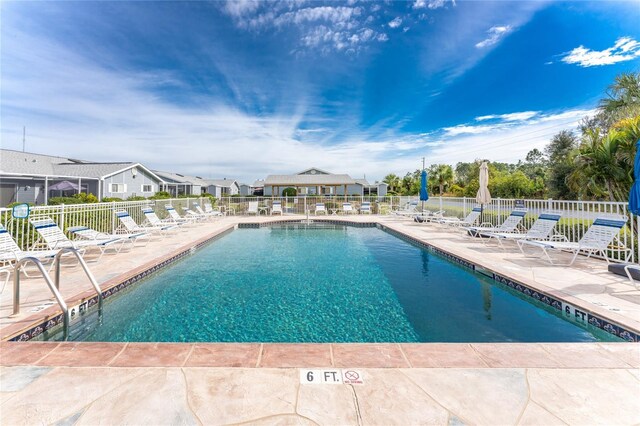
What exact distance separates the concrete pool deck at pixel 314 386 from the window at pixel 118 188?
24.7 m

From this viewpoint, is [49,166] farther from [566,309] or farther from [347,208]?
[566,309]

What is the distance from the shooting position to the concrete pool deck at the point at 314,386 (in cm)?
179

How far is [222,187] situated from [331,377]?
4932 centimetres

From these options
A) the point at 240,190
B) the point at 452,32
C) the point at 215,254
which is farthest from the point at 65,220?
the point at 240,190

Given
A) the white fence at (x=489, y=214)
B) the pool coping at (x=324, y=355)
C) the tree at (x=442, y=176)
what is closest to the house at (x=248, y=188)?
the tree at (x=442, y=176)

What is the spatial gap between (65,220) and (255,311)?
612cm

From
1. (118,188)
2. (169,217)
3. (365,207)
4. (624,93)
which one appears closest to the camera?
(169,217)

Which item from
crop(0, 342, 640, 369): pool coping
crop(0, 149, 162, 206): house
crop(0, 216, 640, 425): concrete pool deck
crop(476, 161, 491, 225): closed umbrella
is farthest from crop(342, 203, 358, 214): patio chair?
crop(0, 149, 162, 206): house

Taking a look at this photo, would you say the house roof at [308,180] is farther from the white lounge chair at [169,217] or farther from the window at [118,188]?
the white lounge chair at [169,217]

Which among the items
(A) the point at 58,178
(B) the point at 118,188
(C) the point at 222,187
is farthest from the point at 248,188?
(A) the point at 58,178

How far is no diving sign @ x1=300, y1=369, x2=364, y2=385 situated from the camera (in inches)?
83.7

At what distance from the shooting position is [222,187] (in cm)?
4831

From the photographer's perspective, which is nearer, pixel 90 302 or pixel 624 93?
pixel 90 302

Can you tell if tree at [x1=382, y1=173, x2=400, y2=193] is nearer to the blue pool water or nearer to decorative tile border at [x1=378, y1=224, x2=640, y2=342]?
the blue pool water
